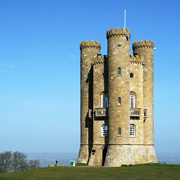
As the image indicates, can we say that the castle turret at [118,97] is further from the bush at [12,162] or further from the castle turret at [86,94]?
the bush at [12,162]

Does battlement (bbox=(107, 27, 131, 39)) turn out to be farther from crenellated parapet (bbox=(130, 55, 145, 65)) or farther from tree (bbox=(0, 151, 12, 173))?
tree (bbox=(0, 151, 12, 173))

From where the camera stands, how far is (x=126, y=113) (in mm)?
57344

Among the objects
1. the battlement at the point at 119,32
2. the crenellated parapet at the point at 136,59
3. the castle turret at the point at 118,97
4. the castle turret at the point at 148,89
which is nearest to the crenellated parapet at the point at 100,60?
the castle turret at the point at 118,97

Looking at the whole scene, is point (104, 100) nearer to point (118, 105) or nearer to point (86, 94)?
point (118, 105)

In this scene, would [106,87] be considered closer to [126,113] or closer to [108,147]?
[126,113]

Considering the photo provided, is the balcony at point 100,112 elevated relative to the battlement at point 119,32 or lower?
lower

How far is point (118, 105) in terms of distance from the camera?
188 feet

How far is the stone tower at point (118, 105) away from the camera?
5691 centimetres

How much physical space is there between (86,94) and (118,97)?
978cm

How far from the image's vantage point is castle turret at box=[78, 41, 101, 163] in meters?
64.0

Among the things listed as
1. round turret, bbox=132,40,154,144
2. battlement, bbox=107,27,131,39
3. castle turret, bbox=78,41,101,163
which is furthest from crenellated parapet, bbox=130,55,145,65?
castle turret, bbox=78,41,101,163

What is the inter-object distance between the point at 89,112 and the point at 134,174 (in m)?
21.3

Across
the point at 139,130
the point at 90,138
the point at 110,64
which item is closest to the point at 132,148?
the point at 139,130

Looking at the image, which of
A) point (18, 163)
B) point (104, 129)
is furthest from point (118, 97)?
point (18, 163)
